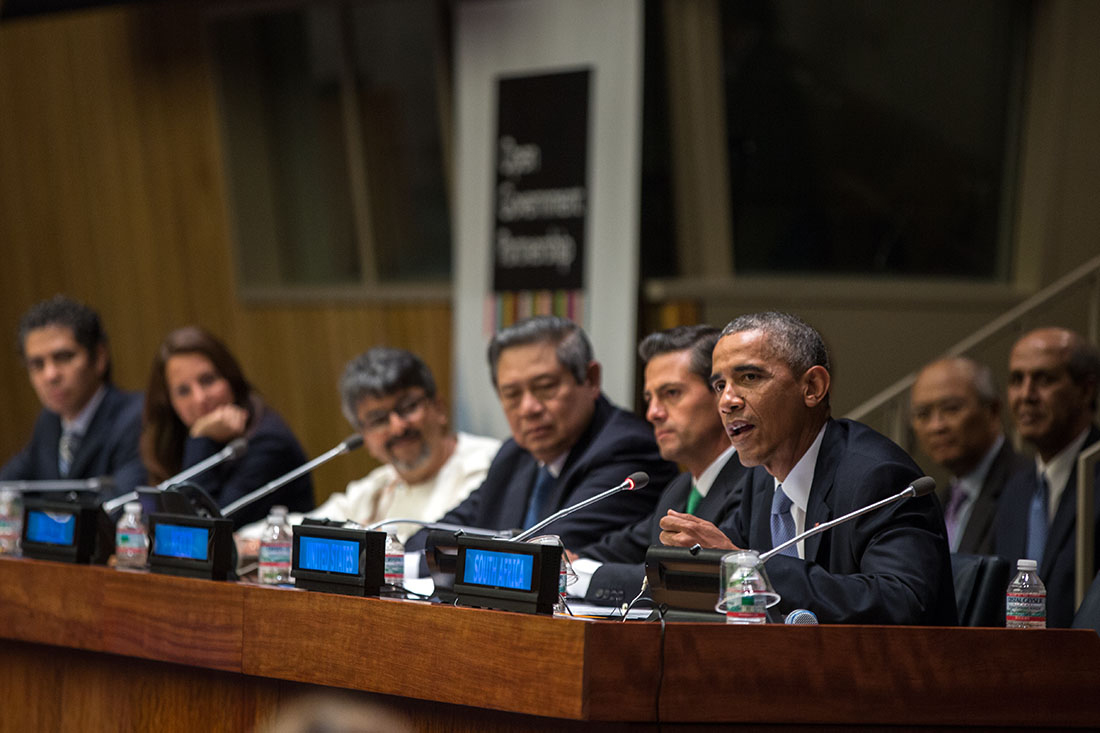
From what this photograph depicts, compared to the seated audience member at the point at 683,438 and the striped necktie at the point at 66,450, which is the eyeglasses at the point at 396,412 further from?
the striped necktie at the point at 66,450

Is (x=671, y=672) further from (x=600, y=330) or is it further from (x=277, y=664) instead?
(x=600, y=330)

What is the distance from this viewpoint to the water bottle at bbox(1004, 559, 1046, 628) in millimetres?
2477

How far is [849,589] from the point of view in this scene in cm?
226

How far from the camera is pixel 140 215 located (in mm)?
7617

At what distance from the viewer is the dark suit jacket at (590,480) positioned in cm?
339

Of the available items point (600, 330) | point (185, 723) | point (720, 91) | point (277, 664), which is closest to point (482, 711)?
point (277, 664)

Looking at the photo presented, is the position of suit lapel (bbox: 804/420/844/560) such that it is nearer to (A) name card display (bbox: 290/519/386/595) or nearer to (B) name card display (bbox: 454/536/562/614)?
(B) name card display (bbox: 454/536/562/614)

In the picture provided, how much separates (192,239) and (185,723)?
16.4 ft

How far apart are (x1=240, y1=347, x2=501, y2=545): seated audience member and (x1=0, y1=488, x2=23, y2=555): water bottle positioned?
59cm

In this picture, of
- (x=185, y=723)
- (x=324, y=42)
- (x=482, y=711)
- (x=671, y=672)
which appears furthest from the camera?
(x=324, y=42)

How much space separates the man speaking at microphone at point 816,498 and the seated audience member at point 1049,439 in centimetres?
132

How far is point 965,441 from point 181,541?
2.37m

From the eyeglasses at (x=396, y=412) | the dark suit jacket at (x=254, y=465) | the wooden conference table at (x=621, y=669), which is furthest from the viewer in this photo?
the dark suit jacket at (x=254, y=465)

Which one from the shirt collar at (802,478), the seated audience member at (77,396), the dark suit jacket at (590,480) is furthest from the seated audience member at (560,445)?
the seated audience member at (77,396)
